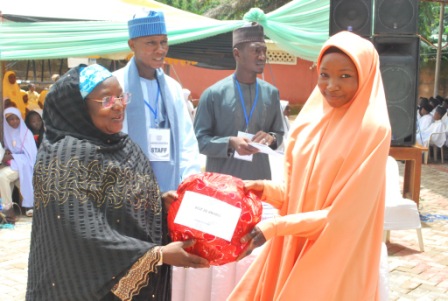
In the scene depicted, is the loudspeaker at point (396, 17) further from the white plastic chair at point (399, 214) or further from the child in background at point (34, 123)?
the child in background at point (34, 123)

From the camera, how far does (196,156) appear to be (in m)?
3.25

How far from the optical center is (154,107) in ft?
10.3

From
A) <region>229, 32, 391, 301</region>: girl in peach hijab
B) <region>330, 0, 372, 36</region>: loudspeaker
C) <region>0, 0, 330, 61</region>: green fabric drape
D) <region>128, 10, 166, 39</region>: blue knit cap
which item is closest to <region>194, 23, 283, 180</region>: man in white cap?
<region>128, 10, 166, 39</region>: blue knit cap

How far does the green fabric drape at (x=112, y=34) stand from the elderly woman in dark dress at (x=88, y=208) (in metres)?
4.86

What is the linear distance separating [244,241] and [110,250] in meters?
0.48

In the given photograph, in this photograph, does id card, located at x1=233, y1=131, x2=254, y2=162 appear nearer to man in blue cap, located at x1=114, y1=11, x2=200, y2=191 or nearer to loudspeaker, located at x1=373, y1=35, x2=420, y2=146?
man in blue cap, located at x1=114, y1=11, x2=200, y2=191

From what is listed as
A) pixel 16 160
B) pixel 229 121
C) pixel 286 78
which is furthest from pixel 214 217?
pixel 286 78

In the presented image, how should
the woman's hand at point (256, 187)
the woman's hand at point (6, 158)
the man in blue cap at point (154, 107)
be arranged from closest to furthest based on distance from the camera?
the woman's hand at point (256, 187), the man in blue cap at point (154, 107), the woman's hand at point (6, 158)

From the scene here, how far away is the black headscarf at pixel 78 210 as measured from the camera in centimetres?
186

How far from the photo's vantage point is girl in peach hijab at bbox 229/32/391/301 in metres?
2.16

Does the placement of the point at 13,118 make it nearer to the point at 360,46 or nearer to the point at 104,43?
the point at 104,43

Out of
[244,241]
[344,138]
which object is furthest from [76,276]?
[344,138]

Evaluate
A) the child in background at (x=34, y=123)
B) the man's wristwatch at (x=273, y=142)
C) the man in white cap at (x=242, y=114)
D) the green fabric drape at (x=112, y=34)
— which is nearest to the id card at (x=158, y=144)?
the man in white cap at (x=242, y=114)

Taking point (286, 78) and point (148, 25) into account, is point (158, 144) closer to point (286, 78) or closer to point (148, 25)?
point (148, 25)
